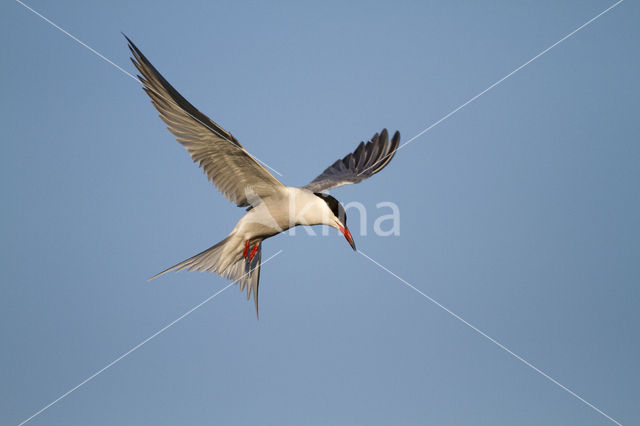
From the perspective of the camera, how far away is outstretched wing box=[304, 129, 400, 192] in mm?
6883

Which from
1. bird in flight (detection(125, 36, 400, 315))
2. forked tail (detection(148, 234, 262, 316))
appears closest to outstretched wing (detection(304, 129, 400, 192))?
bird in flight (detection(125, 36, 400, 315))

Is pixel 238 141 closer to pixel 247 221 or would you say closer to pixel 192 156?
pixel 192 156

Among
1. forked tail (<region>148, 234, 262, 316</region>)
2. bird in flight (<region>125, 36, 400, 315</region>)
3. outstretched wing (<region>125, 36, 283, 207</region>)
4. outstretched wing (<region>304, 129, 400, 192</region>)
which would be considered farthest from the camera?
outstretched wing (<region>304, 129, 400, 192</region>)

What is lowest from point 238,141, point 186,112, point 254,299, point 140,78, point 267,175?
point 254,299

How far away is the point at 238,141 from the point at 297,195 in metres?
0.89

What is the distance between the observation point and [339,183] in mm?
6441

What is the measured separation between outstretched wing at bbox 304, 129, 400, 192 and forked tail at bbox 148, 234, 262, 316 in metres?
1.06

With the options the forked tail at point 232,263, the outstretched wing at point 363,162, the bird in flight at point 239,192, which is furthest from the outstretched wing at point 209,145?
the outstretched wing at point 363,162

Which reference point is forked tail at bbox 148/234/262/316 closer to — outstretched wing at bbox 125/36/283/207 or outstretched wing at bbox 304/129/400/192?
outstretched wing at bbox 125/36/283/207

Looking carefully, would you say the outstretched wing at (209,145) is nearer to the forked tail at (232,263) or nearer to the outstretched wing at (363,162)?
the forked tail at (232,263)

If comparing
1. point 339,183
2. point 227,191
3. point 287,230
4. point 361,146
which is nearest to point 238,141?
point 227,191

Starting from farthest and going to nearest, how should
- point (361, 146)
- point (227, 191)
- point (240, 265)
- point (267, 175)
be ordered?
point (361, 146) → point (240, 265) → point (227, 191) → point (267, 175)

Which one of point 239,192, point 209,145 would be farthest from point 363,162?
point 209,145

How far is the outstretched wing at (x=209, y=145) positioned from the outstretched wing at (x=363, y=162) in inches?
42.9
